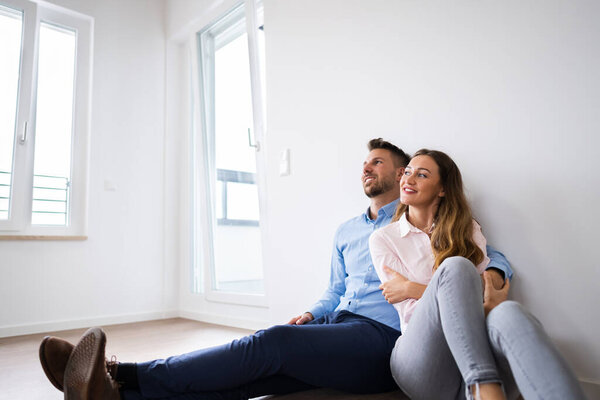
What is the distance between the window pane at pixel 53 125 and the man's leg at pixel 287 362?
2304mm

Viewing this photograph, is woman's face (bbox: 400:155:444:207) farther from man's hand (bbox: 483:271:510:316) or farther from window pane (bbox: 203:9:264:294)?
window pane (bbox: 203:9:264:294)

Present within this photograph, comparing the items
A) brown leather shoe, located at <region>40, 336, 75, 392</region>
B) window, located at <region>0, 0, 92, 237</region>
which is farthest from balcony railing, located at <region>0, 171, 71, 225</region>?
brown leather shoe, located at <region>40, 336, 75, 392</region>

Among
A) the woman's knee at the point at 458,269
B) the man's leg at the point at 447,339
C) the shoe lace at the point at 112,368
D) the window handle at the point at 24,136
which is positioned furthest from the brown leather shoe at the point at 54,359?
the window handle at the point at 24,136

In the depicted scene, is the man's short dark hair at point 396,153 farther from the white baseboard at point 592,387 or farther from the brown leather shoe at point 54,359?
the brown leather shoe at point 54,359

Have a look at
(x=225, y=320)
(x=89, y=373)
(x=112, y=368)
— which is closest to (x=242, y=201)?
(x=225, y=320)

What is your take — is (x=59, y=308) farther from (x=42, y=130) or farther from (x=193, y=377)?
(x=193, y=377)

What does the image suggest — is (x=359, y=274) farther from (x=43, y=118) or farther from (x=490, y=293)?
(x=43, y=118)

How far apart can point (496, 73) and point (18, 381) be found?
88.7 inches

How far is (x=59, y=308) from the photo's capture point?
298cm

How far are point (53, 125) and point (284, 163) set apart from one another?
1888 mm

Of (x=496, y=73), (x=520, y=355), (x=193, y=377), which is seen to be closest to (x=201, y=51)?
(x=496, y=73)

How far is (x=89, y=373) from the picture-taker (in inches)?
43.1

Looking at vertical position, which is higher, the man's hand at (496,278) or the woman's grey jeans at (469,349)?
the man's hand at (496,278)

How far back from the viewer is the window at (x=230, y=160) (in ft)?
9.34
